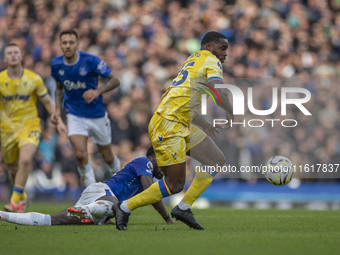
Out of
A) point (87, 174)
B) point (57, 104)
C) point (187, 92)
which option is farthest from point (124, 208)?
point (57, 104)

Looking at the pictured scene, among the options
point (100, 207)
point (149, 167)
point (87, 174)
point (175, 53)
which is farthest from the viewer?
point (175, 53)

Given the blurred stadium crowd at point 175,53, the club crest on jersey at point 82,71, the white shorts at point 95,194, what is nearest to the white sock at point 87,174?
the club crest on jersey at point 82,71

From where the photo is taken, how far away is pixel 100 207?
26.8 ft

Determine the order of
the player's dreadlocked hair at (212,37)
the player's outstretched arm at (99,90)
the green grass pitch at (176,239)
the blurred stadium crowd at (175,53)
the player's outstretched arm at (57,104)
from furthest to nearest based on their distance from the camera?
the blurred stadium crowd at (175,53) < the player's outstretched arm at (57,104) < the player's outstretched arm at (99,90) < the player's dreadlocked hair at (212,37) < the green grass pitch at (176,239)

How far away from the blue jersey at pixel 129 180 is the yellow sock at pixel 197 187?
2.98 feet

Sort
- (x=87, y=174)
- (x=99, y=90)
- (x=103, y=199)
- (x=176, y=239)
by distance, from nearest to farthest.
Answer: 1. (x=176, y=239)
2. (x=103, y=199)
3. (x=99, y=90)
4. (x=87, y=174)

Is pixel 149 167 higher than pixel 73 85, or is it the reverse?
pixel 73 85

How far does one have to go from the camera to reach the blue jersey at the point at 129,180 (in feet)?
28.8

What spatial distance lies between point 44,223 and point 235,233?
7.41ft

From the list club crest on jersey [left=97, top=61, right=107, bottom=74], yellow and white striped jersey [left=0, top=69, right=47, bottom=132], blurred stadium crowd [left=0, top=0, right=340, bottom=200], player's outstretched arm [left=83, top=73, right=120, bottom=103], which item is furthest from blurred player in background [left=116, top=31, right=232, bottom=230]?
blurred stadium crowd [left=0, top=0, right=340, bottom=200]

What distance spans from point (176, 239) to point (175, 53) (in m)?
12.7

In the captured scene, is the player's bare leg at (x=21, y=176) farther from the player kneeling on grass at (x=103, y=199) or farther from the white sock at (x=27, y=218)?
the white sock at (x=27, y=218)

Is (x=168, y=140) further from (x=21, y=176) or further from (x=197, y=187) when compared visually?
(x=21, y=176)

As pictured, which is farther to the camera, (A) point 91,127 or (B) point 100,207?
(A) point 91,127
